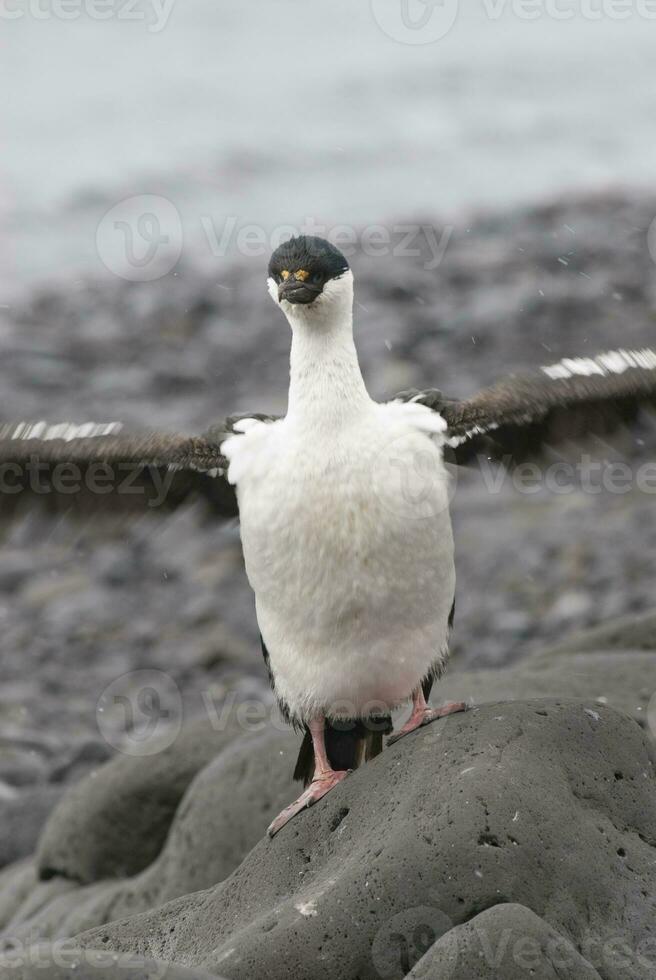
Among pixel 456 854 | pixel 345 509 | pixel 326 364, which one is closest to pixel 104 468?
pixel 326 364

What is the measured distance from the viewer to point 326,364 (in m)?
6.86

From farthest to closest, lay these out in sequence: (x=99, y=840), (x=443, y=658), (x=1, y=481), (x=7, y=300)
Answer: (x=7, y=300)
(x=99, y=840)
(x=1, y=481)
(x=443, y=658)

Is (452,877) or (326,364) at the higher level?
(326,364)

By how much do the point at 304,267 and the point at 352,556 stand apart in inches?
52.8

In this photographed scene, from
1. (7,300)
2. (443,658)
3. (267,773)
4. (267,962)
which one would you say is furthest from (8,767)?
(7,300)

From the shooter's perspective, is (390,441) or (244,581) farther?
(244,581)

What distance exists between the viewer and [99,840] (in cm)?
973

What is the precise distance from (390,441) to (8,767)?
7.80 metres

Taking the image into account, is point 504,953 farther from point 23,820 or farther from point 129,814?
point 23,820

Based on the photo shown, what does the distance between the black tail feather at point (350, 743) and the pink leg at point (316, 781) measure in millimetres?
121

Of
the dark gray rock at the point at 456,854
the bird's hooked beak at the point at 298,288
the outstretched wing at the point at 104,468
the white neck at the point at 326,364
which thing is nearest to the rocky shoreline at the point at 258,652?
the dark gray rock at the point at 456,854

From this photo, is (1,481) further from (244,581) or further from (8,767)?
(244,581)

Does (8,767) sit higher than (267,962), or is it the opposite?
(267,962)

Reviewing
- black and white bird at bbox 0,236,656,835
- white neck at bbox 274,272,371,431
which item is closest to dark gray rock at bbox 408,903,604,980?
black and white bird at bbox 0,236,656,835
